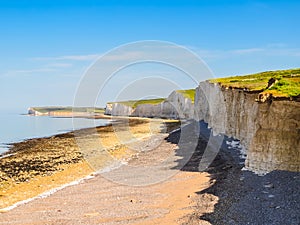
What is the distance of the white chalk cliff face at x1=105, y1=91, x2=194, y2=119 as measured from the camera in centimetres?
9662

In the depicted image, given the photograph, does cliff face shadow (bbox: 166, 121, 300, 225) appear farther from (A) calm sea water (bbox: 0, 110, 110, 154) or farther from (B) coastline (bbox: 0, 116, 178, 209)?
(A) calm sea water (bbox: 0, 110, 110, 154)

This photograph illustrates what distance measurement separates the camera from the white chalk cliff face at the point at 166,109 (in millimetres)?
96625

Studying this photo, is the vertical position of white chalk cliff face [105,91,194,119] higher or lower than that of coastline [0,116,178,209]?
higher

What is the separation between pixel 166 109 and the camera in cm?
11544

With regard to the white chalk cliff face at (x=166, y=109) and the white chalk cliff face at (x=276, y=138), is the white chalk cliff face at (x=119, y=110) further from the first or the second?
the white chalk cliff face at (x=276, y=138)

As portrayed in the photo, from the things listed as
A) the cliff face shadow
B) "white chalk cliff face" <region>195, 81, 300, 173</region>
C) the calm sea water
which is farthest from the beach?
the calm sea water

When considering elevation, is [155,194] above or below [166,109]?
below

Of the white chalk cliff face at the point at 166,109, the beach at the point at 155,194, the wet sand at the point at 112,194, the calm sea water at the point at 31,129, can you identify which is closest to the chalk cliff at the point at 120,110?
the white chalk cliff face at the point at 166,109

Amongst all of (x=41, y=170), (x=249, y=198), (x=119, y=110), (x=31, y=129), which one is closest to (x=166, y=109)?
(x=119, y=110)

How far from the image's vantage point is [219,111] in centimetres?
4125

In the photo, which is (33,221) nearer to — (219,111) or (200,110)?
(219,111)

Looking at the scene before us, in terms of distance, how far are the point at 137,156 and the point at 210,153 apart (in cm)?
707

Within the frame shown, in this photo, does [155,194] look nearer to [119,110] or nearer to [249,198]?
[249,198]

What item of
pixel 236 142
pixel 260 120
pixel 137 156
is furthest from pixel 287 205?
pixel 137 156
